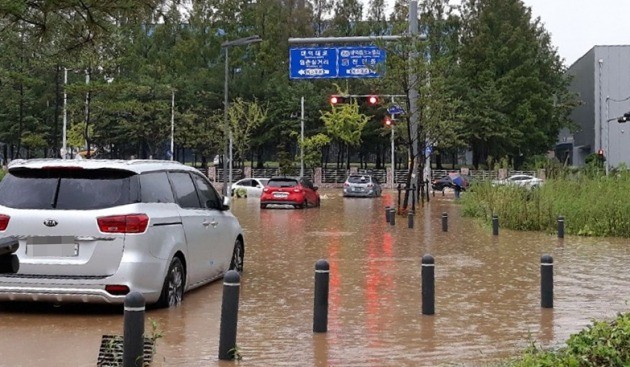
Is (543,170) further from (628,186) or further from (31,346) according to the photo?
(31,346)

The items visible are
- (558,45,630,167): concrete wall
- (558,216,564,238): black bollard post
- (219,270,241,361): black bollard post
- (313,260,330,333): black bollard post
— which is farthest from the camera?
(558,45,630,167): concrete wall

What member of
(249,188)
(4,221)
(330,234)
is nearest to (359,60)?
(330,234)

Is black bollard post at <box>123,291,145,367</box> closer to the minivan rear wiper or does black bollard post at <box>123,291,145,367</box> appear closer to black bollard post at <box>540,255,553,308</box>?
the minivan rear wiper

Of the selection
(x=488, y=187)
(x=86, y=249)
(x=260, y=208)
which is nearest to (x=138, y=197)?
(x=86, y=249)

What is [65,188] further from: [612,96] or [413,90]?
[612,96]

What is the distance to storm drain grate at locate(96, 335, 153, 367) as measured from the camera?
7238 millimetres

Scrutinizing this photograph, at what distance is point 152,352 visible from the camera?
24.2ft

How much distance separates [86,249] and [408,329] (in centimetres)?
354

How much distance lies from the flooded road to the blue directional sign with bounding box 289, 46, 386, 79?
1959cm

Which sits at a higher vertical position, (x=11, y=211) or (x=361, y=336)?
(x=11, y=211)

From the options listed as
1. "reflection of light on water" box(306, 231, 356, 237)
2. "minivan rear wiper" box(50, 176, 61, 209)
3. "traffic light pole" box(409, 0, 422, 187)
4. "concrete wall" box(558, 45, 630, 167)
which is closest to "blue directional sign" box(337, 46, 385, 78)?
"traffic light pole" box(409, 0, 422, 187)

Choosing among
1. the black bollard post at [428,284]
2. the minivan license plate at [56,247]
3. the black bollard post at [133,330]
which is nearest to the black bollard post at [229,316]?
the black bollard post at [133,330]

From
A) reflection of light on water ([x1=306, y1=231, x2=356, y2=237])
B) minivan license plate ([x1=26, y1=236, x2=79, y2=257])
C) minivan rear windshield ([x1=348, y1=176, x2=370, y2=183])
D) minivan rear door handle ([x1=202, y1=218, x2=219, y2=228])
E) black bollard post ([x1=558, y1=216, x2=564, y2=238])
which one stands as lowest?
reflection of light on water ([x1=306, y1=231, x2=356, y2=237])

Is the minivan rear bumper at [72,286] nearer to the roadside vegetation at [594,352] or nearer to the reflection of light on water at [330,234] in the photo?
the roadside vegetation at [594,352]
